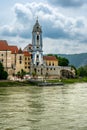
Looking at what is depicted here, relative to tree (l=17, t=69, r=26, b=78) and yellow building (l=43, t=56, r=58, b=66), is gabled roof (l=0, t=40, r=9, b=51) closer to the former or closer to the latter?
tree (l=17, t=69, r=26, b=78)

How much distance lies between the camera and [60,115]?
3469 cm

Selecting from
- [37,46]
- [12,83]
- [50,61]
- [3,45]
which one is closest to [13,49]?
[3,45]

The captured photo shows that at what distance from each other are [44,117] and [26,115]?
1951 millimetres

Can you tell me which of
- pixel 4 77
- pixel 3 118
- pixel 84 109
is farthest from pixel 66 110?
pixel 4 77

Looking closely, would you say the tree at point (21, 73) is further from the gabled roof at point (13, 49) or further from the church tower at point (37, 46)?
the church tower at point (37, 46)

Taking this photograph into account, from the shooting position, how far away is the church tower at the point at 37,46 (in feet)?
444

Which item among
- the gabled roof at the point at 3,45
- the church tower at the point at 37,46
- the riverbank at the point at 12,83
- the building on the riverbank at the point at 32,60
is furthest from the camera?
the church tower at the point at 37,46

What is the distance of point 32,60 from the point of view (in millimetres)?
136625

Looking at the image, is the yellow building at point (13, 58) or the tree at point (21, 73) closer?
the yellow building at point (13, 58)

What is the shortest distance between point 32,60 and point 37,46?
465cm

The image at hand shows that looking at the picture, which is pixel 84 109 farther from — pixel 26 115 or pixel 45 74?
pixel 45 74

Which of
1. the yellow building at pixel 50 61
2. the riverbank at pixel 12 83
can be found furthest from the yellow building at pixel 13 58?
the riverbank at pixel 12 83

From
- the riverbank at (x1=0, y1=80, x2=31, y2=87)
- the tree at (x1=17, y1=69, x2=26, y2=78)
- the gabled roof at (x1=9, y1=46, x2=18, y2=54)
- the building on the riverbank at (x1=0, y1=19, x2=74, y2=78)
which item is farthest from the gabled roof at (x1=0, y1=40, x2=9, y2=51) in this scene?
the riverbank at (x1=0, y1=80, x2=31, y2=87)

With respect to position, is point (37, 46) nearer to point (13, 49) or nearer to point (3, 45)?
point (13, 49)
